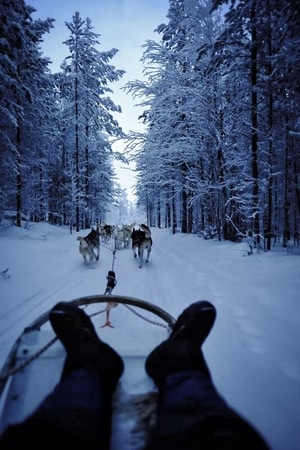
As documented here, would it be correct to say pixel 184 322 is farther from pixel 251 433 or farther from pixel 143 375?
pixel 251 433

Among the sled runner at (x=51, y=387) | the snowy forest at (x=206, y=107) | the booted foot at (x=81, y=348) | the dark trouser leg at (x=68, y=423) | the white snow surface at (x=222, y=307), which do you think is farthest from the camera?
the snowy forest at (x=206, y=107)

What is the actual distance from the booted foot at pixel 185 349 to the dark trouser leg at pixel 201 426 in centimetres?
31

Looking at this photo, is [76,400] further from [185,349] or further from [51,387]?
[185,349]

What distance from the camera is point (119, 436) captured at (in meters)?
1.38

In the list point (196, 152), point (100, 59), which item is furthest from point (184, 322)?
point (100, 59)

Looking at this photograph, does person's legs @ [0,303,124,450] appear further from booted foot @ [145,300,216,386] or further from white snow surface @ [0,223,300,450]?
white snow surface @ [0,223,300,450]

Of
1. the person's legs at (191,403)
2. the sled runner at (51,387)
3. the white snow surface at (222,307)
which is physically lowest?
the white snow surface at (222,307)

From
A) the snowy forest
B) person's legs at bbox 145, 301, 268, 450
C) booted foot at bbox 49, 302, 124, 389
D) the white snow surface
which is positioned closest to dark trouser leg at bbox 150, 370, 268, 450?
person's legs at bbox 145, 301, 268, 450

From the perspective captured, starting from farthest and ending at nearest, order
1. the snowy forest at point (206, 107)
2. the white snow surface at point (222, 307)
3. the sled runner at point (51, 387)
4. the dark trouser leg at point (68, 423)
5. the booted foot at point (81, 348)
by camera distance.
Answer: the snowy forest at point (206, 107) < the white snow surface at point (222, 307) < the booted foot at point (81, 348) < the sled runner at point (51, 387) < the dark trouser leg at point (68, 423)

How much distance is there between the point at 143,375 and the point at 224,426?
3.17 ft

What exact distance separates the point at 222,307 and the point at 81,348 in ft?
10.9

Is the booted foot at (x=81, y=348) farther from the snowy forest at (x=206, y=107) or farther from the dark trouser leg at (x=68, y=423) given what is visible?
the snowy forest at (x=206, y=107)

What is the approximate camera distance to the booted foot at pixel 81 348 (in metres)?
1.61

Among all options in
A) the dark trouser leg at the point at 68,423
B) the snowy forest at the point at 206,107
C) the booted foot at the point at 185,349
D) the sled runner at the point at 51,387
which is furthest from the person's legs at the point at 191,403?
the snowy forest at the point at 206,107
